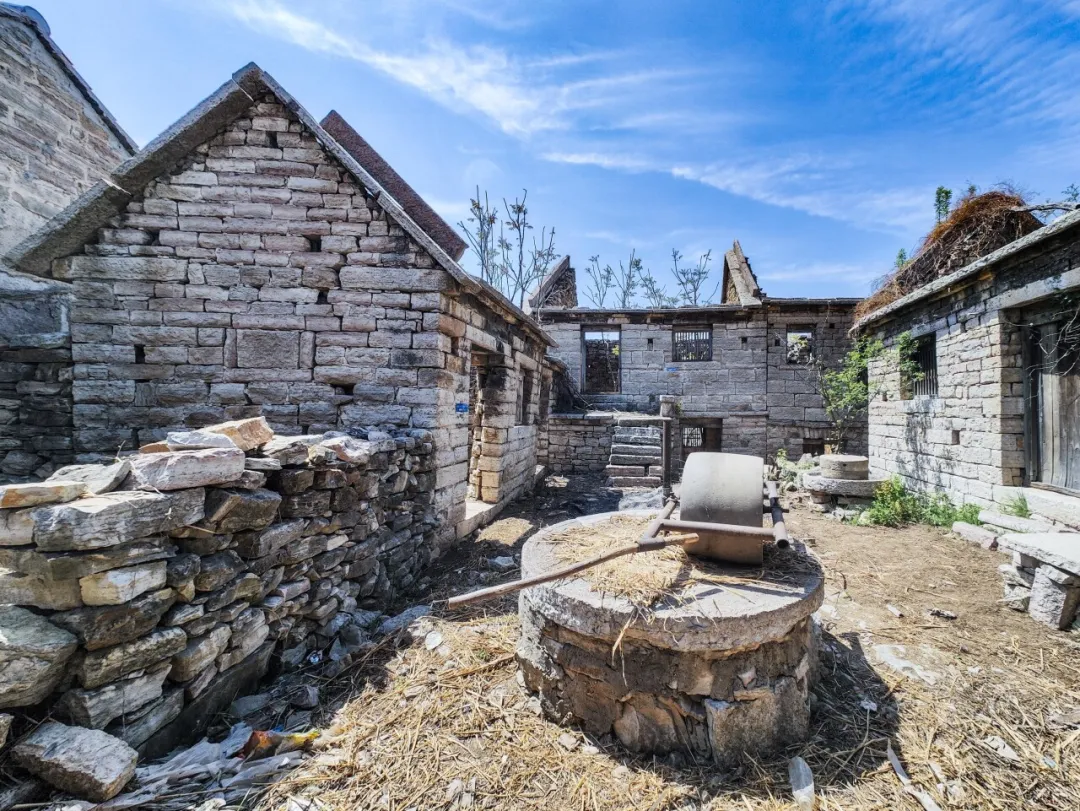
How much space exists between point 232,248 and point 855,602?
23.5 ft

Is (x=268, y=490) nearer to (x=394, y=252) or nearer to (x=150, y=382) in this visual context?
(x=394, y=252)

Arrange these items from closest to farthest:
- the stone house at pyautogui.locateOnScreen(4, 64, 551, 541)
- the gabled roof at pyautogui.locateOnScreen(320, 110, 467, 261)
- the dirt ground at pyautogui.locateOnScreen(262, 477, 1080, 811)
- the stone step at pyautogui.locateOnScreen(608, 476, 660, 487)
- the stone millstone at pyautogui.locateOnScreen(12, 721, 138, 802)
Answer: the stone millstone at pyautogui.locateOnScreen(12, 721, 138, 802)
the dirt ground at pyautogui.locateOnScreen(262, 477, 1080, 811)
the stone house at pyautogui.locateOnScreen(4, 64, 551, 541)
the gabled roof at pyautogui.locateOnScreen(320, 110, 467, 261)
the stone step at pyautogui.locateOnScreen(608, 476, 660, 487)

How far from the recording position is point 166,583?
2.22 metres

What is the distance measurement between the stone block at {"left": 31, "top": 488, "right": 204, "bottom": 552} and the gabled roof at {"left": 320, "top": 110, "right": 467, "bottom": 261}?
13.6ft

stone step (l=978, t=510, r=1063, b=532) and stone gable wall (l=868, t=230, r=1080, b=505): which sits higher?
stone gable wall (l=868, t=230, r=1080, b=505)

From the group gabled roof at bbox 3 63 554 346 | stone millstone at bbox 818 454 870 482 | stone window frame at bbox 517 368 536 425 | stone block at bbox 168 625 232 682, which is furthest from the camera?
stone window frame at bbox 517 368 536 425

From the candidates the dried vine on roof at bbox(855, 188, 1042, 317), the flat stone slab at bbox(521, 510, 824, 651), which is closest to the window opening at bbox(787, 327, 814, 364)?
the dried vine on roof at bbox(855, 188, 1042, 317)

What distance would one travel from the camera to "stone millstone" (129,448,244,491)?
88.0 inches

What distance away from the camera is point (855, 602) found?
161 inches

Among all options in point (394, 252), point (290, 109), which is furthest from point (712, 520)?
point (290, 109)

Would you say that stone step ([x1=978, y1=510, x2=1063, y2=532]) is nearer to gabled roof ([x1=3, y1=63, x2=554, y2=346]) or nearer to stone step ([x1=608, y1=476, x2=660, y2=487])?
stone step ([x1=608, y1=476, x2=660, y2=487])

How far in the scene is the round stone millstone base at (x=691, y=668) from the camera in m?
2.19

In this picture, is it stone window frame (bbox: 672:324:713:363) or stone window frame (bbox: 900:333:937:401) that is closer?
stone window frame (bbox: 900:333:937:401)

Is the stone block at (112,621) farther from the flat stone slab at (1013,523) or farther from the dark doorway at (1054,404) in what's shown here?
the dark doorway at (1054,404)
